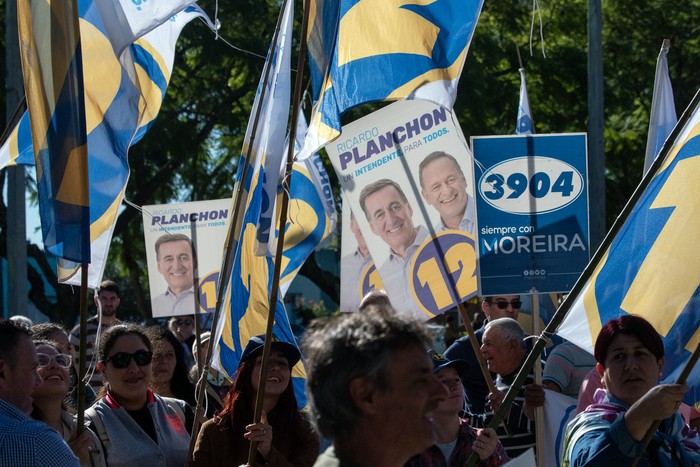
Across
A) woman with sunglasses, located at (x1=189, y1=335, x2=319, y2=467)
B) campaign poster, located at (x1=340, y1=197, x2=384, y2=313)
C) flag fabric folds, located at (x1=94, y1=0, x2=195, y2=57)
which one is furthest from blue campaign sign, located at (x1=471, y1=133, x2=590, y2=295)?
campaign poster, located at (x1=340, y1=197, x2=384, y2=313)

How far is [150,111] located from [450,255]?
198cm

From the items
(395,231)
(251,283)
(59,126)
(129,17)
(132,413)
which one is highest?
(129,17)

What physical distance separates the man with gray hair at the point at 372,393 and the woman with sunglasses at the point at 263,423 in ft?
7.15

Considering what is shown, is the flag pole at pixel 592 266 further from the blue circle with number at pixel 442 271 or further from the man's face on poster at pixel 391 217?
the man's face on poster at pixel 391 217

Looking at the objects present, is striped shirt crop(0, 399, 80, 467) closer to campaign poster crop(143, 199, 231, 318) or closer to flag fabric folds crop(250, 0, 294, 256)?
flag fabric folds crop(250, 0, 294, 256)

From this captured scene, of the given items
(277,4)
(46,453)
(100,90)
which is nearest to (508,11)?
(277,4)

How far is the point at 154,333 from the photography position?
703 centimetres

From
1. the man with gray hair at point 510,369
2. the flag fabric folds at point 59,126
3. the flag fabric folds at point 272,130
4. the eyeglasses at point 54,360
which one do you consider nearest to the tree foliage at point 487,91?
the man with gray hair at point 510,369

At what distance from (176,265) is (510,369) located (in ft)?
15.8

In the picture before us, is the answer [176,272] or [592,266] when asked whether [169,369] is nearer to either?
[176,272]

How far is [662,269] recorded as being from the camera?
176 inches

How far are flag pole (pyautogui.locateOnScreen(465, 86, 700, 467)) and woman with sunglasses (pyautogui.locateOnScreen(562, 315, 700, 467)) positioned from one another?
0.74 feet

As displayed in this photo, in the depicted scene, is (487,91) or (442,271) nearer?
(442,271)

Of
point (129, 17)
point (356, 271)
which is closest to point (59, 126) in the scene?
point (129, 17)
